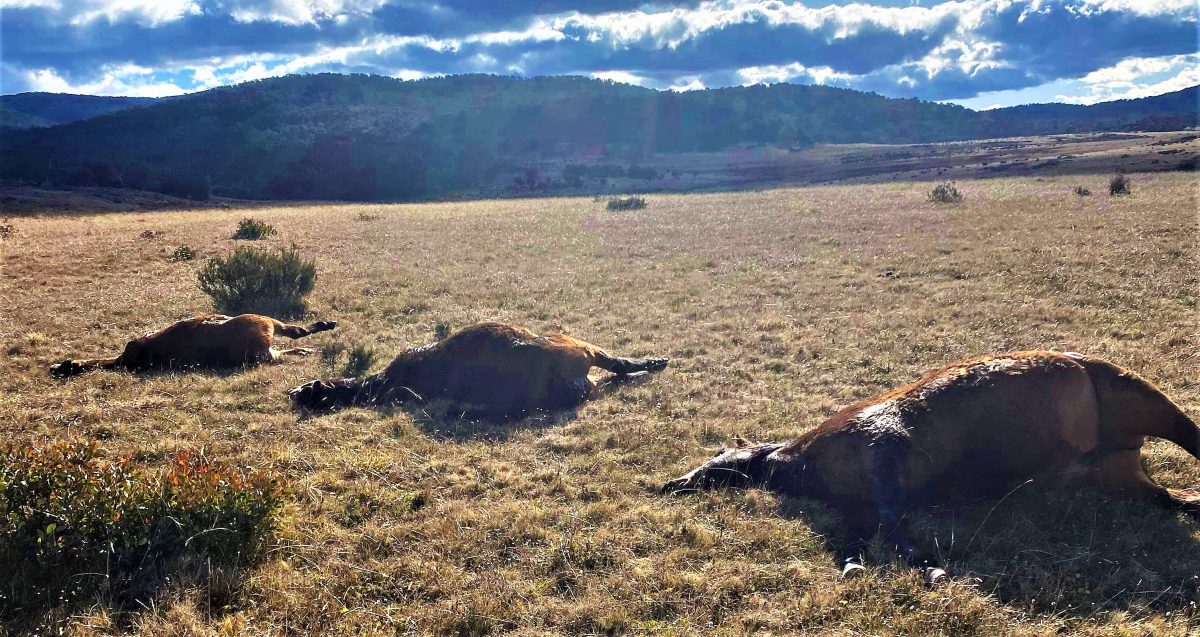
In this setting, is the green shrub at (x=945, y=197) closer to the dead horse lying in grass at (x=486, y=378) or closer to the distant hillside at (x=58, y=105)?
the dead horse lying in grass at (x=486, y=378)

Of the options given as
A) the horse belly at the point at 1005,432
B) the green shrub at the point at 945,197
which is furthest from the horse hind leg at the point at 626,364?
the green shrub at the point at 945,197

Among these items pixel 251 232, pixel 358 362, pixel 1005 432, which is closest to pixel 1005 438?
pixel 1005 432

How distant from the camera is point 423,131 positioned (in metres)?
87.2

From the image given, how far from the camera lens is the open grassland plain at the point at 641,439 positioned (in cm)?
365

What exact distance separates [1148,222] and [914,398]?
1656 cm

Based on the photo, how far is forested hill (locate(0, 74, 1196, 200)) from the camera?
62.7m

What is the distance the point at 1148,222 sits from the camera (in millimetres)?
16688

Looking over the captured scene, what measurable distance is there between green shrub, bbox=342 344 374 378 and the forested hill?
44984 millimetres

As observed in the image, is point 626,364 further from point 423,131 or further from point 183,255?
point 423,131

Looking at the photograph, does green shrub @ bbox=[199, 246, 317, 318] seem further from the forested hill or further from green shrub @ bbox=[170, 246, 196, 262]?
the forested hill

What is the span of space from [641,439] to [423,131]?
87.3m

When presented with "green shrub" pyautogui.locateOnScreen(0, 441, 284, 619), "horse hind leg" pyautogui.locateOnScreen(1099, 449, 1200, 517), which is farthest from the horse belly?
"green shrub" pyautogui.locateOnScreen(0, 441, 284, 619)

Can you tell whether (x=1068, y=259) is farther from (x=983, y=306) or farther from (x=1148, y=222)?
(x=1148, y=222)

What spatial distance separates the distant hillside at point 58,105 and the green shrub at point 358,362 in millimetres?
152292
